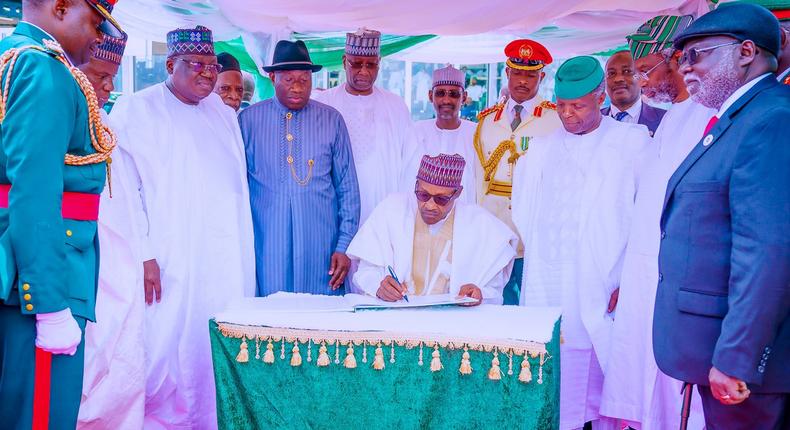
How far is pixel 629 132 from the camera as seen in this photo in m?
4.38

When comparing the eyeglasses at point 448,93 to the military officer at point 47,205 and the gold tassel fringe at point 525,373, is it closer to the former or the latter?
the gold tassel fringe at point 525,373

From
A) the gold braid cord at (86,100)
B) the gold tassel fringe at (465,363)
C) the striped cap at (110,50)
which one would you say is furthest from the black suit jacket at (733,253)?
the striped cap at (110,50)

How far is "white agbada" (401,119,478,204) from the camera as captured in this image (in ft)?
18.2

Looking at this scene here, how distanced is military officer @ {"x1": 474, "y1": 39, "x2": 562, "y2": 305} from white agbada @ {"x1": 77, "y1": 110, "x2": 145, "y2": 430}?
244cm

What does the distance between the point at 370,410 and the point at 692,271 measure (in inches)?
58.7

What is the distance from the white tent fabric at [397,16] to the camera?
4.98 metres

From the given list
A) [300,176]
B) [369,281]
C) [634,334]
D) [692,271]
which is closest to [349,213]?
[300,176]

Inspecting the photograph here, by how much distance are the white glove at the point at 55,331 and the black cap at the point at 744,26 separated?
89.9 inches

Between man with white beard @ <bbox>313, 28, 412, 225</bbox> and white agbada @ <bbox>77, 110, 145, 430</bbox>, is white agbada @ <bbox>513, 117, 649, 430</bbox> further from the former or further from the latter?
white agbada @ <bbox>77, 110, 145, 430</bbox>

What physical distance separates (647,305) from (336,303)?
1599 mm

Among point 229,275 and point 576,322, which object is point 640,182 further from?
point 229,275

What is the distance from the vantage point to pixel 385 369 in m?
3.32

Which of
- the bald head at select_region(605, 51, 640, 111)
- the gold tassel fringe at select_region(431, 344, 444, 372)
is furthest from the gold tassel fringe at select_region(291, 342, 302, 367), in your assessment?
the bald head at select_region(605, 51, 640, 111)

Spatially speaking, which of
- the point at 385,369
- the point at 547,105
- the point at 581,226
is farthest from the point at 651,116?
the point at 385,369
